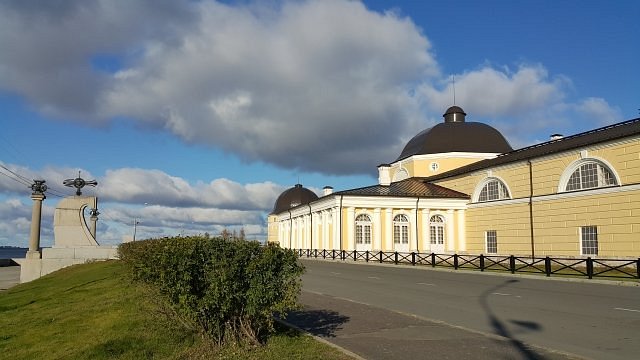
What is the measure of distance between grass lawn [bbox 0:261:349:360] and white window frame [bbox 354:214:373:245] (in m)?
29.7

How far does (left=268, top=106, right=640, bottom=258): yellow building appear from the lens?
3094 centimetres

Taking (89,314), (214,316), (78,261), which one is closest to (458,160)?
(78,261)

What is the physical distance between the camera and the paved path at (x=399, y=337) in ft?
26.3

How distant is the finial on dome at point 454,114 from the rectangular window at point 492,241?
2102 centimetres

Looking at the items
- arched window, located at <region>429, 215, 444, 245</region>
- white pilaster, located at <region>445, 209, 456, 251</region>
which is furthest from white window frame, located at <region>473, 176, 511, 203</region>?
arched window, located at <region>429, 215, 444, 245</region>

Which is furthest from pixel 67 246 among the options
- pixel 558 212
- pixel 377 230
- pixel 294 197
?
pixel 294 197

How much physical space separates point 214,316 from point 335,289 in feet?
37.7

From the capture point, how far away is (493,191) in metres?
43.0

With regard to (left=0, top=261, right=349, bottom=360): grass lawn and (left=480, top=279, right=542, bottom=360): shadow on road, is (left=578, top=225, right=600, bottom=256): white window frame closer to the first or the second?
(left=480, top=279, right=542, bottom=360): shadow on road

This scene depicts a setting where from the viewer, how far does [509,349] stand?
8.35 metres

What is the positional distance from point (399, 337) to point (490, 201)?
35915 millimetres

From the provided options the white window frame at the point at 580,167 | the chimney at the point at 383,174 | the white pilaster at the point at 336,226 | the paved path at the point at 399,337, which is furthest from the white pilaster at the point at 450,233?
the paved path at the point at 399,337

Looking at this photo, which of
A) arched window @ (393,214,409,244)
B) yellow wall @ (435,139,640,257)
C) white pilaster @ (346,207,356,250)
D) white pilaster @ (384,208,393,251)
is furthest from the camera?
arched window @ (393,214,409,244)

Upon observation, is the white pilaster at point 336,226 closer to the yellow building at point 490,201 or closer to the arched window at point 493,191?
the yellow building at point 490,201
